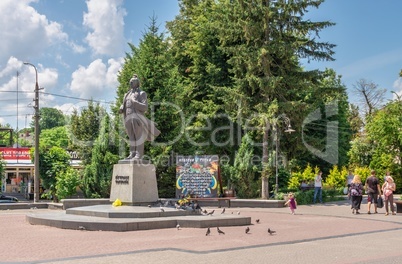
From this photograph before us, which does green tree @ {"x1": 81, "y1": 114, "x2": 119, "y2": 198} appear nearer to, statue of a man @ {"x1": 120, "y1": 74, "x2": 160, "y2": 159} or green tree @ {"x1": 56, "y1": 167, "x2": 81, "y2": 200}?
green tree @ {"x1": 56, "y1": 167, "x2": 81, "y2": 200}

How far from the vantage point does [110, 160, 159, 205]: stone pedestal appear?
56.2 ft

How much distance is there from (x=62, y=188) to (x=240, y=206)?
10391mm

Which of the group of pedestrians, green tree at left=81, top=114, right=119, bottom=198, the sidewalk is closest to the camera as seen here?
the sidewalk

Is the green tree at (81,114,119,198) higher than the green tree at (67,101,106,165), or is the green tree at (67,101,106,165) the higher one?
the green tree at (67,101,106,165)

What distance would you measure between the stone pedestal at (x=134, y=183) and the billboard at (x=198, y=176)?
25.6 feet

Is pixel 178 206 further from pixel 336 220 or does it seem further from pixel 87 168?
pixel 87 168

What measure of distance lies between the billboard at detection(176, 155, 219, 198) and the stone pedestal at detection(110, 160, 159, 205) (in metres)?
7.79

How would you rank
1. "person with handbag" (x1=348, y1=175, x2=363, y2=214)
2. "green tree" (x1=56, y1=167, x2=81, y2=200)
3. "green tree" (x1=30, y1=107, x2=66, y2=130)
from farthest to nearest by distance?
1. "green tree" (x1=30, y1=107, x2=66, y2=130)
2. "green tree" (x1=56, y1=167, x2=81, y2=200)
3. "person with handbag" (x1=348, y1=175, x2=363, y2=214)

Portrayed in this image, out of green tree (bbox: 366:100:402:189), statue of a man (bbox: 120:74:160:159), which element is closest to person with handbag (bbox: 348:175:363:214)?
statue of a man (bbox: 120:74:160:159)

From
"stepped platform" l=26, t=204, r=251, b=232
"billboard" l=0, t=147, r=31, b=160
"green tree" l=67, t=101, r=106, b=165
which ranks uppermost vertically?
"green tree" l=67, t=101, r=106, b=165

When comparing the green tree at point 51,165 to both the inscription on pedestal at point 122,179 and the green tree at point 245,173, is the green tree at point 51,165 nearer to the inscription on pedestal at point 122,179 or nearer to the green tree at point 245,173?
the green tree at point 245,173

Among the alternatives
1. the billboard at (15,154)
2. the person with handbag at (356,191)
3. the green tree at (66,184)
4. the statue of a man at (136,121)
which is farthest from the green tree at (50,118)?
the person with handbag at (356,191)

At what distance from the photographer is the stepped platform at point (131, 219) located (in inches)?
545

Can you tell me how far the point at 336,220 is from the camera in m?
17.8
